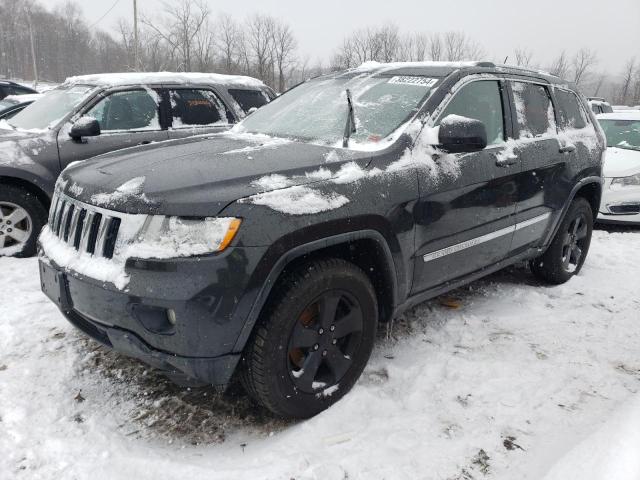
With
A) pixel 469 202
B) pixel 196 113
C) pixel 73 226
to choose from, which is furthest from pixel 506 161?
pixel 196 113

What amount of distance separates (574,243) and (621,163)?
3276 mm

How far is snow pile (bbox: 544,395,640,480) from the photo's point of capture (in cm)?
200

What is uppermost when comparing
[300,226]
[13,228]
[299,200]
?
[299,200]

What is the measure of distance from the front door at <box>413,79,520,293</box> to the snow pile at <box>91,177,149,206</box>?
1.45 metres

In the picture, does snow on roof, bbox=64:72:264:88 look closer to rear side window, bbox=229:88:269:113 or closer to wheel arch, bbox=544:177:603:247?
rear side window, bbox=229:88:269:113

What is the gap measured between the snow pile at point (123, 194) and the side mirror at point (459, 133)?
1.61m

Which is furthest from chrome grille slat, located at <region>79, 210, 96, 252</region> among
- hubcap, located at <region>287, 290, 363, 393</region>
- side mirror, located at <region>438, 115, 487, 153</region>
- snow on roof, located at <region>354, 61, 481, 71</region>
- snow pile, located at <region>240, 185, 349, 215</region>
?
snow on roof, located at <region>354, 61, 481, 71</region>

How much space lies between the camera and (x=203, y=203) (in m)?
2.09

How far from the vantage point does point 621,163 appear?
706cm

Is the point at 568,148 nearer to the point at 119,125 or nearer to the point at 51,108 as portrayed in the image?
the point at 119,125

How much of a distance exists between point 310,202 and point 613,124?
829cm

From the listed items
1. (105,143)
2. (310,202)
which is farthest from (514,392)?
(105,143)

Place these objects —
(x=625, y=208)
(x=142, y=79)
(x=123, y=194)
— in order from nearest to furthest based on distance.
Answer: (x=123, y=194) < (x=142, y=79) < (x=625, y=208)

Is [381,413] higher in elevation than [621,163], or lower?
lower
